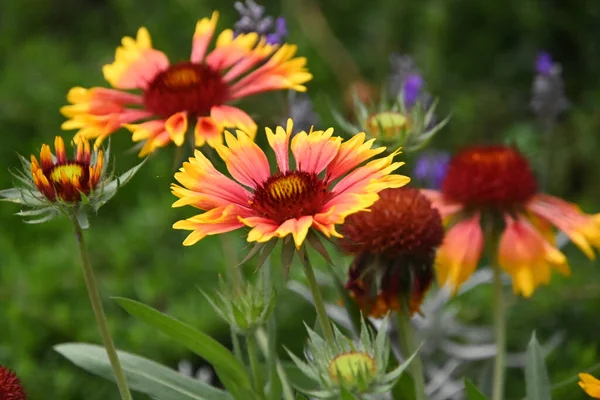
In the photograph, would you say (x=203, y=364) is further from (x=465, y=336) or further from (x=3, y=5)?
(x=3, y=5)

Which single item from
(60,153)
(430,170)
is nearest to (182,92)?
(60,153)

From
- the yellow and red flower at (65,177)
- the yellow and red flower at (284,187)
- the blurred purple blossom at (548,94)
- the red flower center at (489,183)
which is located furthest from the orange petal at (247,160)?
the blurred purple blossom at (548,94)

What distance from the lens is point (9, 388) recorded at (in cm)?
67

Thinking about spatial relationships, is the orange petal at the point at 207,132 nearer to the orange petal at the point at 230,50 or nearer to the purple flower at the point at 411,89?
the orange petal at the point at 230,50

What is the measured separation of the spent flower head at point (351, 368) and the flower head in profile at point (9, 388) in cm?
21

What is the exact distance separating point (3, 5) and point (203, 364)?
4.45ft

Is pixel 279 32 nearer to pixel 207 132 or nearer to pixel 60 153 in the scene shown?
pixel 207 132

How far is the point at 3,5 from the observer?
237cm

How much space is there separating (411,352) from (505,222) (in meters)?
0.31

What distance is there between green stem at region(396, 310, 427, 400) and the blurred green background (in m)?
0.20

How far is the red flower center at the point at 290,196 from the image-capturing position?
0.69 meters

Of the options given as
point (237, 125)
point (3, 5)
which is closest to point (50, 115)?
point (3, 5)

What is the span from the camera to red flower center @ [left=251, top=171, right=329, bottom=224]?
0.69 m

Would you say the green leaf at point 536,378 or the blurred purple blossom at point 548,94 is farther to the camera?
the blurred purple blossom at point 548,94
